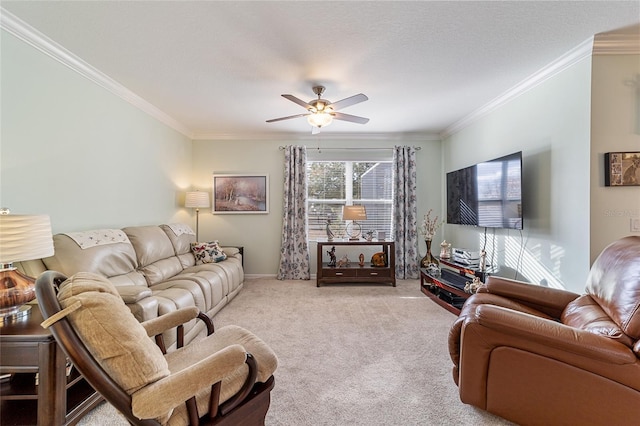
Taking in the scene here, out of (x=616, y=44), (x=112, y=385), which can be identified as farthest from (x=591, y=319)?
(x=112, y=385)

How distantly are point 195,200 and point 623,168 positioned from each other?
497cm

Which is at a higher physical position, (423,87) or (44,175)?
(423,87)

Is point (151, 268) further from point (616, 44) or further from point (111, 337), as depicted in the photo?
point (616, 44)

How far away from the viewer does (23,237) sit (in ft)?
4.89

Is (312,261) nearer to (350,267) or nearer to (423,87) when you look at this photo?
(350,267)

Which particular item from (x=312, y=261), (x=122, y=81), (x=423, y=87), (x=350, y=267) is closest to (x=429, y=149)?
(x=423, y=87)

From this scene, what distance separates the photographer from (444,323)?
9.45 ft

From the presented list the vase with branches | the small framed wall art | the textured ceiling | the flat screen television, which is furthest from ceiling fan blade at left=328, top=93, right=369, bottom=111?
the vase with branches

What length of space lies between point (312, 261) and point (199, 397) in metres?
3.78

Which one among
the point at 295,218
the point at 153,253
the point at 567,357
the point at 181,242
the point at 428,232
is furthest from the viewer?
the point at 295,218

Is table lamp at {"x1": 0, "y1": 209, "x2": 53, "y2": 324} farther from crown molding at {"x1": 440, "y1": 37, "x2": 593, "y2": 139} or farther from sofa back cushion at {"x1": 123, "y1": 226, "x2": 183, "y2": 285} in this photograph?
crown molding at {"x1": 440, "y1": 37, "x2": 593, "y2": 139}

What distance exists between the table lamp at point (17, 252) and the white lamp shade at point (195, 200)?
107 inches

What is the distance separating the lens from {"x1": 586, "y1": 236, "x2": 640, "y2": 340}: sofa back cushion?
1.32 meters

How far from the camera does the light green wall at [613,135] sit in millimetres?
2256
